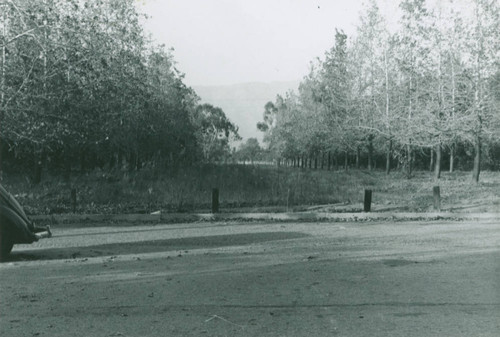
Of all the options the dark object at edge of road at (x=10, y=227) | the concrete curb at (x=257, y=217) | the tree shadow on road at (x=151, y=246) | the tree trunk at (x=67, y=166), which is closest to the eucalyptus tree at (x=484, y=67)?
the concrete curb at (x=257, y=217)

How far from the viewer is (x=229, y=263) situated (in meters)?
9.06

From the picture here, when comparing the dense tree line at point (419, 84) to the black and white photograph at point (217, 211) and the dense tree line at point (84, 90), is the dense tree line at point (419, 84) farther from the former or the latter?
the dense tree line at point (84, 90)

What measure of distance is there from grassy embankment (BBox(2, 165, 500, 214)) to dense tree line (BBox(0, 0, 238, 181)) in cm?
204

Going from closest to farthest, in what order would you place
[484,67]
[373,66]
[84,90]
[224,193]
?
1. [84,90]
2. [224,193]
3. [484,67]
4. [373,66]

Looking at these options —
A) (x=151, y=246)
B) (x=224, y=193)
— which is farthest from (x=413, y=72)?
(x=151, y=246)

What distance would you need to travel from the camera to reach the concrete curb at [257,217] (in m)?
15.7

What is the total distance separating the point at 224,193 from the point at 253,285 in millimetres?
16737

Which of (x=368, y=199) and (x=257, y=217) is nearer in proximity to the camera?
(x=257, y=217)

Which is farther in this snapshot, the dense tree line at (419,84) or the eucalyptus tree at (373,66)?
the eucalyptus tree at (373,66)

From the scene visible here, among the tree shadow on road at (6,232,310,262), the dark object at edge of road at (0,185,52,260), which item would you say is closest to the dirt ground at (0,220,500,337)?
the tree shadow on road at (6,232,310,262)

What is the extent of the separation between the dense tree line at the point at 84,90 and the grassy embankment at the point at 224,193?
2.04 metres

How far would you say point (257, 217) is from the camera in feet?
53.3

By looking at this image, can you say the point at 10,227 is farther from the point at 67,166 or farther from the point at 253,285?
the point at 67,166

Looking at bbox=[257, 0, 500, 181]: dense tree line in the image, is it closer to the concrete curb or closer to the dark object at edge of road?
the concrete curb
